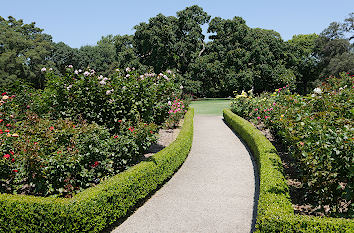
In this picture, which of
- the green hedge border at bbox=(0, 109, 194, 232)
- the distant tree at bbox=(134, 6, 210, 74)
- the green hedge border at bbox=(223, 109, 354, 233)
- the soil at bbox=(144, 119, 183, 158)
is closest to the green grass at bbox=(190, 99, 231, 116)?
the distant tree at bbox=(134, 6, 210, 74)

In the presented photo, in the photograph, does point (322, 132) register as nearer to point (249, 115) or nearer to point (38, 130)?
point (38, 130)

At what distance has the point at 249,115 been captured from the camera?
1310cm

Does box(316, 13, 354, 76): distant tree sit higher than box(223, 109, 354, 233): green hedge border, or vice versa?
box(316, 13, 354, 76): distant tree

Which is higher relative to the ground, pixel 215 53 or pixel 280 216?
pixel 215 53

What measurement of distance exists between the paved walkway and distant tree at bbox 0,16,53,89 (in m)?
28.4

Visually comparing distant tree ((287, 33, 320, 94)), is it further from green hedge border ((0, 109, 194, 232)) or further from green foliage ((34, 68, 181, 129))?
green hedge border ((0, 109, 194, 232))

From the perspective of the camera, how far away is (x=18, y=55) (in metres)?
34.9

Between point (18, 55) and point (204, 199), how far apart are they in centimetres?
3714

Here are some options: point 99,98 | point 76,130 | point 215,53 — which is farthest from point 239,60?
point 76,130

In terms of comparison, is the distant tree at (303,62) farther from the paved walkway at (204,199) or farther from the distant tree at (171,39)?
the paved walkway at (204,199)

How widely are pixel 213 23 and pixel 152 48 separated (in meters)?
7.49

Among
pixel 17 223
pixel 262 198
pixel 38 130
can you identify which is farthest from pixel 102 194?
pixel 262 198

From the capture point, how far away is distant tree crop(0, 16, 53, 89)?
30.8 meters

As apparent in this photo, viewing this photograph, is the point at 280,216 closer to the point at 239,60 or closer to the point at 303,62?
the point at 239,60
